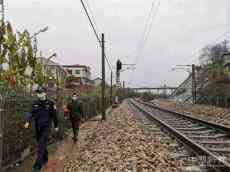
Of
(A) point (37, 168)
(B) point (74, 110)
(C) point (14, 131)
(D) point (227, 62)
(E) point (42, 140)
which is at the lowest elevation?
(A) point (37, 168)

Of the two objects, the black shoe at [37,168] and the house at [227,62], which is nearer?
the black shoe at [37,168]

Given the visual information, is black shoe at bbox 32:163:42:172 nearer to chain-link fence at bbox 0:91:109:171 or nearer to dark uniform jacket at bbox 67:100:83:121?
chain-link fence at bbox 0:91:109:171

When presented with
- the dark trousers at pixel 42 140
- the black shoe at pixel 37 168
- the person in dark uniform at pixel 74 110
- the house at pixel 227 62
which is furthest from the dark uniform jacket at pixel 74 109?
the house at pixel 227 62

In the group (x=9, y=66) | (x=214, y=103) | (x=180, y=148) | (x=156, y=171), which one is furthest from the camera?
(x=214, y=103)

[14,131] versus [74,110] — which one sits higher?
[74,110]

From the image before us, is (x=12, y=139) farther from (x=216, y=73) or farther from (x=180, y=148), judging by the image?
(x=216, y=73)

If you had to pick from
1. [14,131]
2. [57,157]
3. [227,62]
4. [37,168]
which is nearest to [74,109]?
[57,157]

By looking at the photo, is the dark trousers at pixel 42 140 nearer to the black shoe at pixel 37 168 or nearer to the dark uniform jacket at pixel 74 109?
the black shoe at pixel 37 168

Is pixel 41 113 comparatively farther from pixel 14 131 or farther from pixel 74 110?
pixel 74 110

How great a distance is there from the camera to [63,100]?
619 inches

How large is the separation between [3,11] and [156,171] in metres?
10.7

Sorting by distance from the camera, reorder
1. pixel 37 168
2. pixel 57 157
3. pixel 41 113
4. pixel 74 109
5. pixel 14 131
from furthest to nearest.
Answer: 1. pixel 74 109
2. pixel 57 157
3. pixel 41 113
4. pixel 14 131
5. pixel 37 168

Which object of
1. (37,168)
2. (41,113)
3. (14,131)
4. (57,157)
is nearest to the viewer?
(37,168)

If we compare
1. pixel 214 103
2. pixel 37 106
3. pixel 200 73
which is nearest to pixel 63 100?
pixel 37 106
